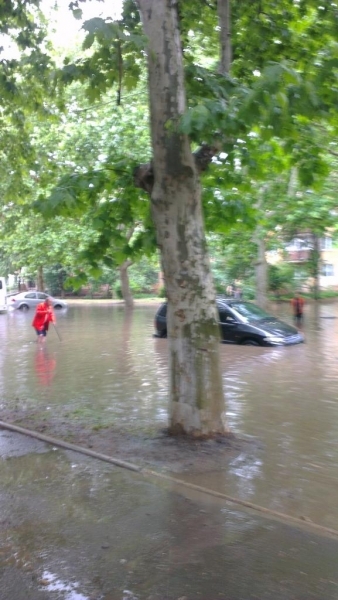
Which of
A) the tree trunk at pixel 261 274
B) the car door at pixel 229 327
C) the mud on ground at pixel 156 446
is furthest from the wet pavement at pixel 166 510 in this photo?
the tree trunk at pixel 261 274

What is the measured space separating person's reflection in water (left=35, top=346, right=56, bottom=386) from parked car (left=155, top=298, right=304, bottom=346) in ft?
15.4

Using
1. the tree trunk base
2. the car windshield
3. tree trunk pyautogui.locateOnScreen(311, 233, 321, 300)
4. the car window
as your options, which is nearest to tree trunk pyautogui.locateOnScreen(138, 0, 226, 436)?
the tree trunk base

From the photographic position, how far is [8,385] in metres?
12.0

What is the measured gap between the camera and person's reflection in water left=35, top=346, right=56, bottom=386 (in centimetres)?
1252

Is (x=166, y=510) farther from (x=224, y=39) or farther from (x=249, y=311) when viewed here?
(x=249, y=311)

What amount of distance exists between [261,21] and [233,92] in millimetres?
2657

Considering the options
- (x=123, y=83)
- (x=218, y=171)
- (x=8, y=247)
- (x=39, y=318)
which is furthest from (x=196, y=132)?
(x=8, y=247)

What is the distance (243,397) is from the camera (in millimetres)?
10172

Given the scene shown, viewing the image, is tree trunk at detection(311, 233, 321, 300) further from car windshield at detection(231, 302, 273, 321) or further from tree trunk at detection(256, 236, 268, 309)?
car windshield at detection(231, 302, 273, 321)

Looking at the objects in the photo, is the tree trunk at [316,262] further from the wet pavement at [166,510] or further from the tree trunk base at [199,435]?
the tree trunk base at [199,435]

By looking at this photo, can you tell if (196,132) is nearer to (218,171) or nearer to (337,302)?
(218,171)

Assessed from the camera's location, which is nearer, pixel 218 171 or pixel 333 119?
pixel 333 119

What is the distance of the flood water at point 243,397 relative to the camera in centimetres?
604

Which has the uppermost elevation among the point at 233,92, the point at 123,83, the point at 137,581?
the point at 123,83
